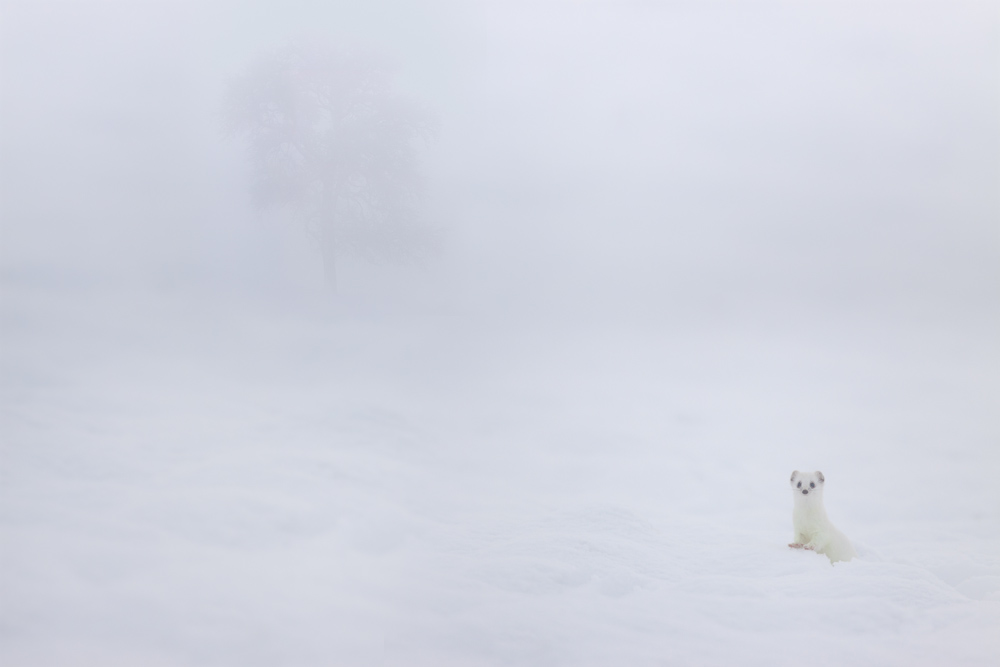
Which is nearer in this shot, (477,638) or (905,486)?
(477,638)

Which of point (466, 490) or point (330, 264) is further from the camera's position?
point (330, 264)

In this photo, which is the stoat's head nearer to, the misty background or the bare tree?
the misty background

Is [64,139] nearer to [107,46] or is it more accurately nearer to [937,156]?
[107,46]

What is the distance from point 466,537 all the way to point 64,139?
150cm

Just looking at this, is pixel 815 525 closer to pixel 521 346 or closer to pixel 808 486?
pixel 808 486

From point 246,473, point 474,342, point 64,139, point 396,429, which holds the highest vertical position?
point 64,139

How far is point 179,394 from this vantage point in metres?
1.82

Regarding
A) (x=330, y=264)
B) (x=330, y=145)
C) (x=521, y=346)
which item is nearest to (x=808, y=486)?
(x=521, y=346)

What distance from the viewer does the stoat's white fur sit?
5.81 feet

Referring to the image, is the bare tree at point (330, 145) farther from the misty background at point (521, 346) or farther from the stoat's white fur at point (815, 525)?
the stoat's white fur at point (815, 525)

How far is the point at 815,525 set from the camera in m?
1.78

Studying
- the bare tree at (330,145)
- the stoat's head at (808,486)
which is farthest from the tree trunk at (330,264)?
the stoat's head at (808,486)

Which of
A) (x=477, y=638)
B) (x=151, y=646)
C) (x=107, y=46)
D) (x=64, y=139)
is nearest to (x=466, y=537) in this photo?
(x=477, y=638)

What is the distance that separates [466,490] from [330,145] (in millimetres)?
1034
